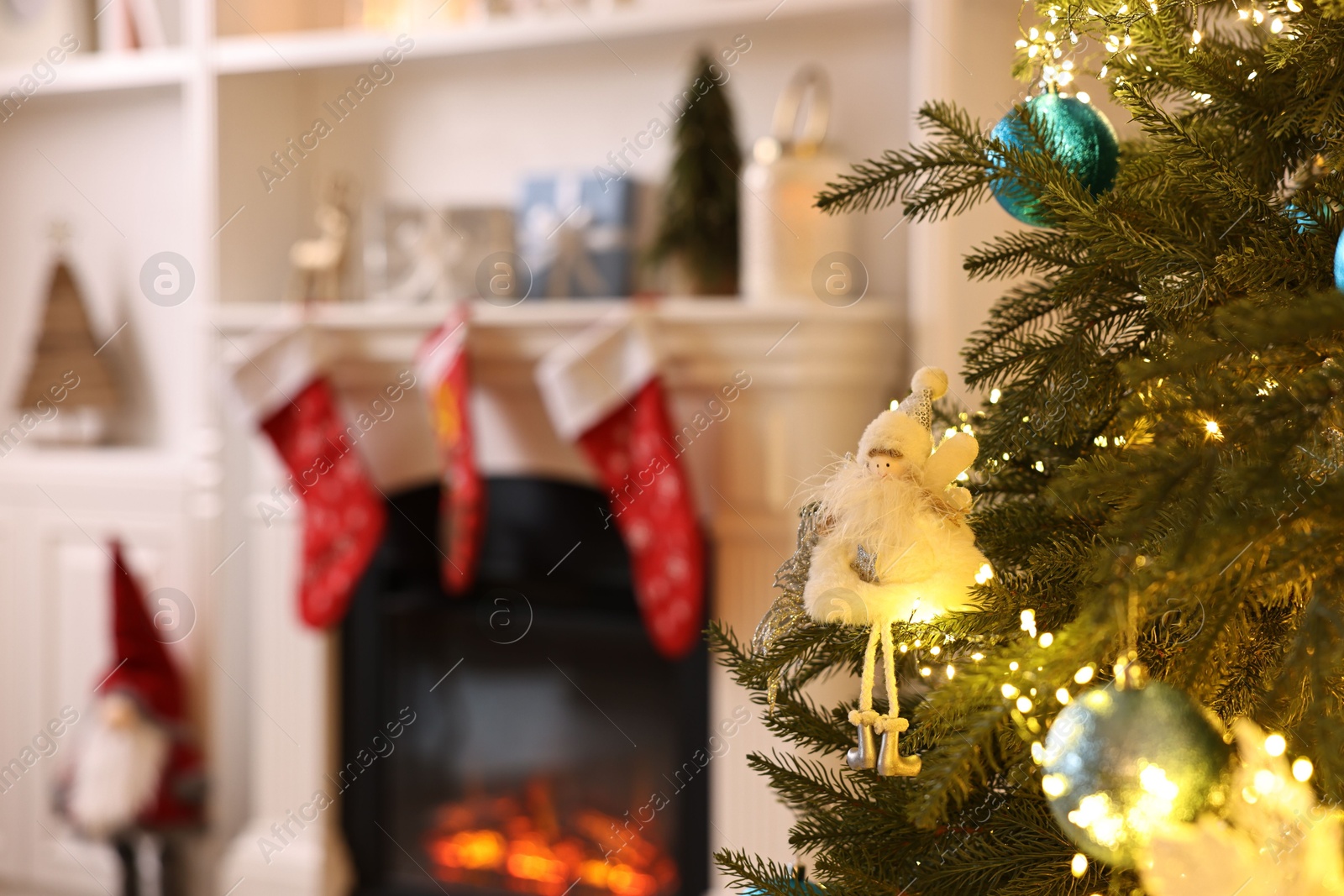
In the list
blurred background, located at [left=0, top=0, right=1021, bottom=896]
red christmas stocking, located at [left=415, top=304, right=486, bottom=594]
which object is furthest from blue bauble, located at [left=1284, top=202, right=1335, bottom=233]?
red christmas stocking, located at [left=415, top=304, right=486, bottom=594]

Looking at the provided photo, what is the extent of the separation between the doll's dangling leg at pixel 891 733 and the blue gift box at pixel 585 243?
1433 mm

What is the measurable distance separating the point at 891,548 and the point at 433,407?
4.44 ft

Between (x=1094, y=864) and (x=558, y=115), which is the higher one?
(x=558, y=115)

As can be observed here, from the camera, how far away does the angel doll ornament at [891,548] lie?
1.79ft

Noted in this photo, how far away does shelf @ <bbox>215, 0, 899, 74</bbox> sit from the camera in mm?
1732

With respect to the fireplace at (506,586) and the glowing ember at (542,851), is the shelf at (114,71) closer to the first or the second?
the fireplace at (506,586)

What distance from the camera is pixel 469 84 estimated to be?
2160 millimetres

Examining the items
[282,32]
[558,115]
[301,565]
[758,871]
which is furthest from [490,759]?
[758,871]

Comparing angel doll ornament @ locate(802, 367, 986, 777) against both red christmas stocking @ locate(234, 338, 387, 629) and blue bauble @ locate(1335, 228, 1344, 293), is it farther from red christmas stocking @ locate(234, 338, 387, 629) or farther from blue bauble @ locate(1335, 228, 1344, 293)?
red christmas stocking @ locate(234, 338, 387, 629)

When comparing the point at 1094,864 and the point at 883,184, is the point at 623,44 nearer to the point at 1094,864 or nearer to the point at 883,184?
the point at 883,184

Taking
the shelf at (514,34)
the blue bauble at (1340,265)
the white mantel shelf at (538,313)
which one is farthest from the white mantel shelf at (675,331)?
the blue bauble at (1340,265)

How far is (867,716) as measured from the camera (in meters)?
0.57

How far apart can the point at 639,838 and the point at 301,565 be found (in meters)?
0.75

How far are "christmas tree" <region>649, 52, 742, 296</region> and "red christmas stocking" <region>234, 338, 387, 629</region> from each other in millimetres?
626
